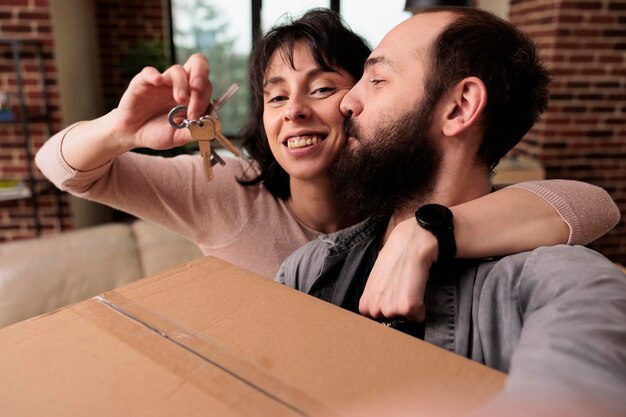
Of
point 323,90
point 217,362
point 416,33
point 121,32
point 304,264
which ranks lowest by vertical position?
point 304,264

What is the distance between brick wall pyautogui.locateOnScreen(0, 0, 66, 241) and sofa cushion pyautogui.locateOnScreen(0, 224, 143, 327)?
2.35 feet

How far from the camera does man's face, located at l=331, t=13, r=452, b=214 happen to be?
942 millimetres

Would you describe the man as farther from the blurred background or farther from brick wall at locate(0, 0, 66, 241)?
brick wall at locate(0, 0, 66, 241)

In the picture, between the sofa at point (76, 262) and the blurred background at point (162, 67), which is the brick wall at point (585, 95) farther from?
the sofa at point (76, 262)

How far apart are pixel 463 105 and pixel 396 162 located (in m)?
0.17

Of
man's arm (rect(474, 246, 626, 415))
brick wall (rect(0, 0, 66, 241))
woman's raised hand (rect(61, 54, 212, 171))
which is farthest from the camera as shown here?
brick wall (rect(0, 0, 66, 241))

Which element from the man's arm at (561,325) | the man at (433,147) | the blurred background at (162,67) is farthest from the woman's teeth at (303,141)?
the blurred background at (162,67)

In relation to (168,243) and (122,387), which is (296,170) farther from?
(168,243)

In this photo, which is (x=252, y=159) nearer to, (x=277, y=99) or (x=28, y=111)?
(x=277, y=99)

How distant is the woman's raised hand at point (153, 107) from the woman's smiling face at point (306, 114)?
227 millimetres

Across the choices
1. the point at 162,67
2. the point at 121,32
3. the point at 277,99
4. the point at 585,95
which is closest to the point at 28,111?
the point at 162,67

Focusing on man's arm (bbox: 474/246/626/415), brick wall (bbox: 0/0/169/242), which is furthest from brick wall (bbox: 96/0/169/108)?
man's arm (bbox: 474/246/626/415)

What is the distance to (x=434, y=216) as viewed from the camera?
2.41 ft

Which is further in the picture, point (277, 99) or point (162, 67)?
point (162, 67)
